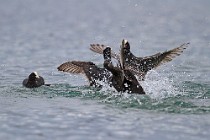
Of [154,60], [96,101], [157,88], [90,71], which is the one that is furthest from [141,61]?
[96,101]

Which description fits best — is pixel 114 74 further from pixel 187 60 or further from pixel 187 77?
pixel 187 60

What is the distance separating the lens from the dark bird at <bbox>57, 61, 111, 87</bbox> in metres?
16.7

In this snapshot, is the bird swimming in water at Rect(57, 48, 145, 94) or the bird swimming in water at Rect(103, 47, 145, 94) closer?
the bird swimming in water at Rect(57, 48, 145, 94)

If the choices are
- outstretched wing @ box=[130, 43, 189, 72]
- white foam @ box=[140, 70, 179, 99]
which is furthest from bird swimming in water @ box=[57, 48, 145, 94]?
outstretched wing @ box=[130, 43, 189, 72]

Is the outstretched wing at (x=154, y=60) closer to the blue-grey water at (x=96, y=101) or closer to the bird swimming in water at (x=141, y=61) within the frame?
the bird swimming in water at (x=141, y=61)

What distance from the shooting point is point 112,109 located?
572 inches

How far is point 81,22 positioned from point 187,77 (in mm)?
25663

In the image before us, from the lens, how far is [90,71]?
679 inches

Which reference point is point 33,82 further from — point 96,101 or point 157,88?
point 157,88

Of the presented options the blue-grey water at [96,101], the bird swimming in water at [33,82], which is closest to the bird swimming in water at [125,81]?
the blue-grey water at [96,101]

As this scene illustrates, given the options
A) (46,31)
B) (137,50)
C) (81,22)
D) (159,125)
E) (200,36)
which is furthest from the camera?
(81,22)

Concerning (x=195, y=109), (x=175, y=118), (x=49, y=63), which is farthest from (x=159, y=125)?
(x=49, y=63)

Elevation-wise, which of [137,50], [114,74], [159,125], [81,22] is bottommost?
[159,125]

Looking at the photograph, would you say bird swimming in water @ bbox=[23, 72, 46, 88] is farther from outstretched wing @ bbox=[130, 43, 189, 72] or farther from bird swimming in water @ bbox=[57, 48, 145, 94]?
outstretched wing @ bbox=[130, 43, 189, 72]
